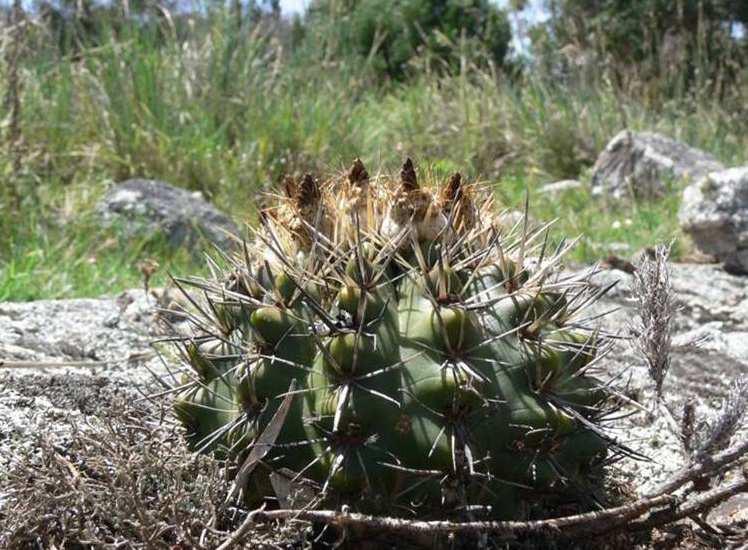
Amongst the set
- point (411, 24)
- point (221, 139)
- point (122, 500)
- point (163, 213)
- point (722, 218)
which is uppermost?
point (411, 24)

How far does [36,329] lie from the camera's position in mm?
3176

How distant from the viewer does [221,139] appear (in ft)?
23.3

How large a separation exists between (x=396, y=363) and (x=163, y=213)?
4.14 metres

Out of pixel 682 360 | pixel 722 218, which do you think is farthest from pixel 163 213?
pixel 722 218

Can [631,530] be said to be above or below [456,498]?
below

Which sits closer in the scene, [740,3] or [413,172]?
[413,172]

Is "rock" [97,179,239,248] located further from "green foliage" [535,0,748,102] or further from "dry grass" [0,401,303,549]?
"green foliage" [535,0,748,102]

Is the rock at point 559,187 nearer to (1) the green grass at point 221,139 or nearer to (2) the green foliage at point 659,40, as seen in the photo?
(1) the green grass at point 221,139

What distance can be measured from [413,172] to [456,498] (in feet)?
1.67

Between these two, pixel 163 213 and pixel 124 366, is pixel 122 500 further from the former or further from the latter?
pixel 163 213

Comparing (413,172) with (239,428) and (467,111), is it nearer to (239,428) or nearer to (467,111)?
(239,428)

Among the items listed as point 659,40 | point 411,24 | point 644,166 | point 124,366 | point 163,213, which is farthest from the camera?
point 411,24

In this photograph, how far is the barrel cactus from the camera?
4.63 ft

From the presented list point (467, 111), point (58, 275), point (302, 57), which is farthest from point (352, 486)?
point (467, 111)
